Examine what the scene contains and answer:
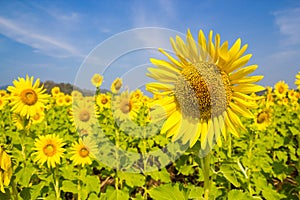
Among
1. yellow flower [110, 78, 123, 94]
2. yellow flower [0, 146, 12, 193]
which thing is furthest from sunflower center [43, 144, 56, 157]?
yellow flower [0, 146, 12, 193]

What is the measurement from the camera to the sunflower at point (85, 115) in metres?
5.62

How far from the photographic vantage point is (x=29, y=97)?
14.8ft

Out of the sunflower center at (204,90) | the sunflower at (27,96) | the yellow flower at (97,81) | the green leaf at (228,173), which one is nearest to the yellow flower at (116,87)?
the yellow flower at (97,81)

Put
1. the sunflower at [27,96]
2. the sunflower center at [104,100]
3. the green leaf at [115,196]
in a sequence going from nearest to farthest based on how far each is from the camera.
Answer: the green leaf at [115,196], the sunflower at [27,96], the sunflower center at [104,100]

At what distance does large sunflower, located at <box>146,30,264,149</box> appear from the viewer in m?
1.62

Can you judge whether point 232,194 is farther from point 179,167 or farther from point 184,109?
point 179,167

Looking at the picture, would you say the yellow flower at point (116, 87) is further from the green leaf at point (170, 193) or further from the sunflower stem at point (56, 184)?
the green leaf at point (170, 193)

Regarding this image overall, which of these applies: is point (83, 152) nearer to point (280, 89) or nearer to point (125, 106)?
point (125, 106)

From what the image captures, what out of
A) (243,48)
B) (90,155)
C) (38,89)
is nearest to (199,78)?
(243,48)

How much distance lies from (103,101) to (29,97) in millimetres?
2174

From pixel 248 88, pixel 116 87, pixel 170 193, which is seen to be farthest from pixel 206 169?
pixel 116 87

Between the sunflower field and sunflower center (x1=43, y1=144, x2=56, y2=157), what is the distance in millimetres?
14

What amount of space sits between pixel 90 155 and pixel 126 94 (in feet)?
5.06

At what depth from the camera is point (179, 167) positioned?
5.43 metres
